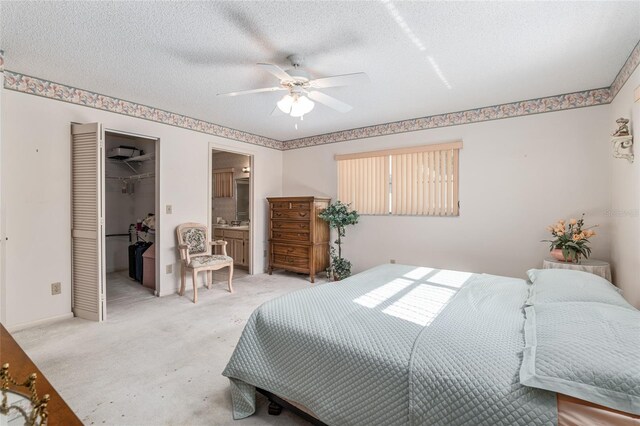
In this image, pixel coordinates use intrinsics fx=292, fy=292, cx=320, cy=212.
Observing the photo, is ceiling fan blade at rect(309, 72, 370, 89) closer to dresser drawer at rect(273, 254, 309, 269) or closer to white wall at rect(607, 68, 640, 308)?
white wall at rect(607, 68, 640, 308)

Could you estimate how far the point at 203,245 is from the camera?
4.32m

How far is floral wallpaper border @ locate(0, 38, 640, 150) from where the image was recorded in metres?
2.87

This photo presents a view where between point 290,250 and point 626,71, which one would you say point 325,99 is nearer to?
point 626,71

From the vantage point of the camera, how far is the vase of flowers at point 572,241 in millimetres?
2971

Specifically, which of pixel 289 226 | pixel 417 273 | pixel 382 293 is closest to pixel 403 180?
pixel 289 226

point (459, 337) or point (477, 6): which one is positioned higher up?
point (477, 6)

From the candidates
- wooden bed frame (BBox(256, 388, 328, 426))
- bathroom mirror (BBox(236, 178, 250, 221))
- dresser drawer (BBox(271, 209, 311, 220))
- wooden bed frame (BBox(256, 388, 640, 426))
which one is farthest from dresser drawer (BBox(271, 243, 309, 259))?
wooden bed frame (BBox(256, 388, 640, 426))

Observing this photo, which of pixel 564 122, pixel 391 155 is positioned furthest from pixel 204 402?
pixel 564 122

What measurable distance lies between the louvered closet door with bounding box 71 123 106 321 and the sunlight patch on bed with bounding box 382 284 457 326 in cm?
312

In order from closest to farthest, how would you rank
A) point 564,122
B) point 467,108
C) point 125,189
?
point 564,122 < point 467,108 < point 125,189

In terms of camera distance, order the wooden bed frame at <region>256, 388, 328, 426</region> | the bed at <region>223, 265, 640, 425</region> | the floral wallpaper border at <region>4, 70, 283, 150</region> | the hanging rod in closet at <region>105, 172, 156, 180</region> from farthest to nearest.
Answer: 1. the hanging rod in closet at <region>105, 172, 156, 180</region>
2. the floral wallpaper border at <region>4, 70, 283, 150</region>
3. the wooden bed frame at <region>256, 388, 328, 426</region>
4. the bed at <region>223, 265, 640, 425</region>

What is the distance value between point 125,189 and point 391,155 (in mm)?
5289

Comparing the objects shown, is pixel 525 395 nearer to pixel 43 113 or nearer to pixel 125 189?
pixel 43 113

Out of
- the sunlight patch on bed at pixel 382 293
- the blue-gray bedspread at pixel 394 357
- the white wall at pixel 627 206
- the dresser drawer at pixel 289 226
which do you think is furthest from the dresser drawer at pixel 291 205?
the white wall at pixel 627 206
